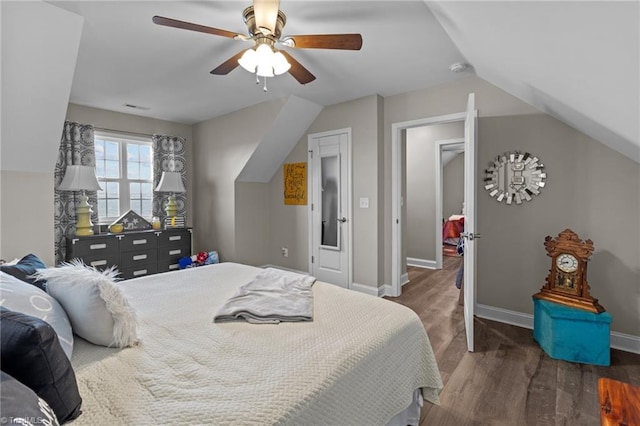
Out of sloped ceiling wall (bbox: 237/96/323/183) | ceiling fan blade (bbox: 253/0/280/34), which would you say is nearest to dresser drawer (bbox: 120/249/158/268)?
sloped ceiling wall (bbox: 237/96/323/183)

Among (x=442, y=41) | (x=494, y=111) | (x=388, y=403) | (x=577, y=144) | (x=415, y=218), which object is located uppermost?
(x=442, y=41)

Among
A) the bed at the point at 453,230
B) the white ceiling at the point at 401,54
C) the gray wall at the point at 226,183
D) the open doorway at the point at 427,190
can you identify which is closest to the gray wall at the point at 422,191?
the open doorway at the point at 427,190

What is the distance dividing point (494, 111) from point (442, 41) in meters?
1.04

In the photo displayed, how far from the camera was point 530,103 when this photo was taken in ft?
9.51

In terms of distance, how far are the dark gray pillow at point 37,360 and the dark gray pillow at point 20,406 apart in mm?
108

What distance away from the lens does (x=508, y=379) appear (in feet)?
7.13

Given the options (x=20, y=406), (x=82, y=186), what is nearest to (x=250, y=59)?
(x=20, y=406)

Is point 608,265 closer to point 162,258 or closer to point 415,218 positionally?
point 415,218

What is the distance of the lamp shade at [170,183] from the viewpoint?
468 centimetres

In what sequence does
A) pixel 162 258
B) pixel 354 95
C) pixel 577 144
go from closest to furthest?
1. pixel 577 144
2. pixel 354 95
3. pixel 162 258

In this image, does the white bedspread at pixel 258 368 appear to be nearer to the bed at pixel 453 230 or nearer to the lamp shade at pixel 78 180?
the lamp shade at pixel 78 180

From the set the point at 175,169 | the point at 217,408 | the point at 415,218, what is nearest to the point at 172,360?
the point at 217,408

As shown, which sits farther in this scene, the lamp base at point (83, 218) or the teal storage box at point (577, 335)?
the lamp base at point (83, 218)

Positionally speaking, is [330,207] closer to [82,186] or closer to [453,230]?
[82,186]
